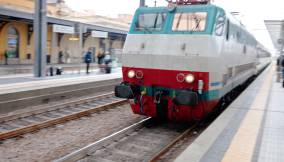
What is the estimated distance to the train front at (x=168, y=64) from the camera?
7.50 meters

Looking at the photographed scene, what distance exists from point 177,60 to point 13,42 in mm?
24207

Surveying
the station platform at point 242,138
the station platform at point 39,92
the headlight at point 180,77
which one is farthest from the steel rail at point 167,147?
the station platform at point 39,92

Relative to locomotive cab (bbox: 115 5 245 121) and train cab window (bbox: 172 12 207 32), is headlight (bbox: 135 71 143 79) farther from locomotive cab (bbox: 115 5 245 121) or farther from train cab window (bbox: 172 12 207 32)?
train cab window (bbox: 172 12 207 32)

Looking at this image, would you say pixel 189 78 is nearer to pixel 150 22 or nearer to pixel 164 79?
pixel 164 79

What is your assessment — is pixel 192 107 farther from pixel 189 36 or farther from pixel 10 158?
pixel 10 158

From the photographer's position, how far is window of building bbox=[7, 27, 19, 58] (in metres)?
27.9

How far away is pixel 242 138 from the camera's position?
245 inches

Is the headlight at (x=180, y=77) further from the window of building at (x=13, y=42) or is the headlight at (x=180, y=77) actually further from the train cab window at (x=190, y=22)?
the window of building at (x=13, y=42)

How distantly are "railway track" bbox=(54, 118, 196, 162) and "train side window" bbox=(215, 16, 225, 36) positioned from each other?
243 cm

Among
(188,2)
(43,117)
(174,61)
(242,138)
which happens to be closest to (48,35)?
(43,117)

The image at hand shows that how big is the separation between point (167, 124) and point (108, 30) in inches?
974

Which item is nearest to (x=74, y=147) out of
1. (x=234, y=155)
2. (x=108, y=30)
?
(x=234, y=155)

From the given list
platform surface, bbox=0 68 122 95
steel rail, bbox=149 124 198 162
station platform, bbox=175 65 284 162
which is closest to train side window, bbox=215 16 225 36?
station platform, bbox=175 65 284 162

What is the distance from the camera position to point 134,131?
27.0ft
